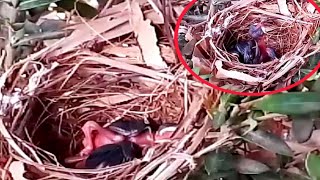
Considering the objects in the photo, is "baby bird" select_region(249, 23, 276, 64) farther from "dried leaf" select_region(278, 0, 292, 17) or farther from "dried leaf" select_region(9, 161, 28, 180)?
"dried leaf" select_region(9, 161, 28, 180)

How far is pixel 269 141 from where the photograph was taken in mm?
477

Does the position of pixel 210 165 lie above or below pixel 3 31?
below

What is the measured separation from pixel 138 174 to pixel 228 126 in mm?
74

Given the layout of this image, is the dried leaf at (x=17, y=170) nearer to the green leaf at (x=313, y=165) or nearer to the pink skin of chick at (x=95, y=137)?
the pink skin of chick at (x=95, y=137)

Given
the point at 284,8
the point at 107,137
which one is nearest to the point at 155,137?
the point at 107,137

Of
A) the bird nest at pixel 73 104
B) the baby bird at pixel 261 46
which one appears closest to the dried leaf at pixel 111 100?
the bird nest at pixel 73 104

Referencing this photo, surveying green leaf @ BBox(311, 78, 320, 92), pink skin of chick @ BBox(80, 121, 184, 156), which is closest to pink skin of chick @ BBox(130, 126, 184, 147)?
pink skin of chick @ BBox(80, 121, 184, 156)

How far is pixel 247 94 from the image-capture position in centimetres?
49

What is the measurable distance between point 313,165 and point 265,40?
0.32 ft

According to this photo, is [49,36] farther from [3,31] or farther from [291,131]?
[291,131]

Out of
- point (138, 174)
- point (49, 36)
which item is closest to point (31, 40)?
point (49, 36)

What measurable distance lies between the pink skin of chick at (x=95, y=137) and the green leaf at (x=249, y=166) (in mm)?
90

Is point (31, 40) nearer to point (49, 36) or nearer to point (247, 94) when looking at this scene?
point (49, 36)

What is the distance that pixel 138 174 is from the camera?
0.49m
